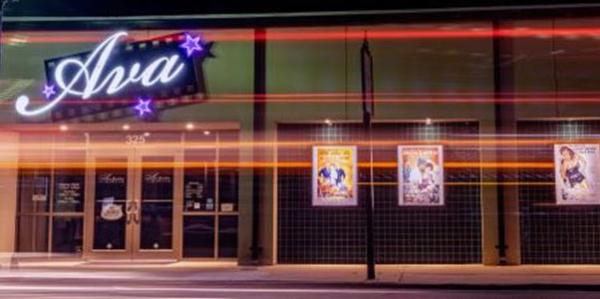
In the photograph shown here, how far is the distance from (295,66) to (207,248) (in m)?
4.70

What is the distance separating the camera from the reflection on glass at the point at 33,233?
21266 millimetres

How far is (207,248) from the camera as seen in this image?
→ 68.2 ft

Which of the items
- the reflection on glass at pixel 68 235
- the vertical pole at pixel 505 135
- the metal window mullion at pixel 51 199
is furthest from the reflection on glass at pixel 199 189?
the vertical pole at pixel 505 135

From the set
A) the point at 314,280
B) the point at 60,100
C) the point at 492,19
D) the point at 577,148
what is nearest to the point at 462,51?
the point at 492,19

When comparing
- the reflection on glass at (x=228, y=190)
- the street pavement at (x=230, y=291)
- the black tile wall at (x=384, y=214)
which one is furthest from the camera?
the reflection on glass at (x=228, y=190)

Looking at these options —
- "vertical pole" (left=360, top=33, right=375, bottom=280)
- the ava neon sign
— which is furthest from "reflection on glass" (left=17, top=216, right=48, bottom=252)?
"vertical pole" (left=360, top=33, right=375, bottom=280)

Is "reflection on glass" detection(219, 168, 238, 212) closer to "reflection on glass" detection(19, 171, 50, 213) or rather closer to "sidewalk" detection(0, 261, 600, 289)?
"sidewalk" detection(0, 261, 600, 289)

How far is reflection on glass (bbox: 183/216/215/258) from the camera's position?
20781 mm

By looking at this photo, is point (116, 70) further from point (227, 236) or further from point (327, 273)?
point (327, 273)

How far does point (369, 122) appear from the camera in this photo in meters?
18.1

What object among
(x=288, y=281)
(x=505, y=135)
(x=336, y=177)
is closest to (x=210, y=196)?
(x=336, y=177)

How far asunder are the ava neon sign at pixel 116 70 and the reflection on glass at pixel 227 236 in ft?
11.3

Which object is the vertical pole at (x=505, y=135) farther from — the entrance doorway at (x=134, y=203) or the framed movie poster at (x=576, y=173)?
the entrance doorway at (x=134, y=203)

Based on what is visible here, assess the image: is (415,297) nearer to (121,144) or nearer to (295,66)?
(295,66)
